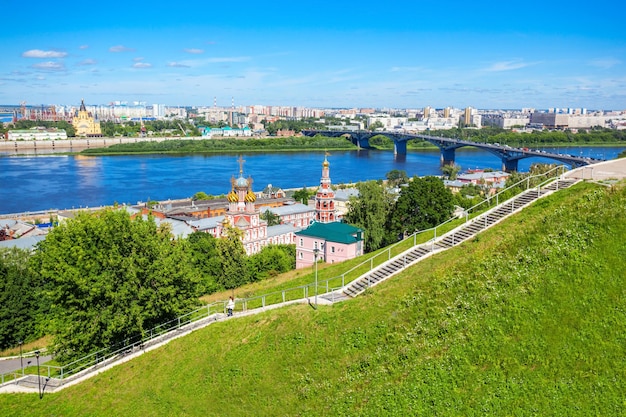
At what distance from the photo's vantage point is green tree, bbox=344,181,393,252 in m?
23.5

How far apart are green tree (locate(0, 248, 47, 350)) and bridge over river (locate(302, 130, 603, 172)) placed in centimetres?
3725

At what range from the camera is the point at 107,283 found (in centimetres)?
1084

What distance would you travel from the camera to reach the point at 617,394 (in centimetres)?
615

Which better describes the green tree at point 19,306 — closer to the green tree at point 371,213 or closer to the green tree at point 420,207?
the green tree at point 371,213

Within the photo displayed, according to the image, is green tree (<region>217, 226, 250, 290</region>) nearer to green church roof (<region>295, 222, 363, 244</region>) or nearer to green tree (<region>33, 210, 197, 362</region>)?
green church roof (<region>295, 222, 363, 244</region>)

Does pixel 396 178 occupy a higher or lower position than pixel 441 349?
lower

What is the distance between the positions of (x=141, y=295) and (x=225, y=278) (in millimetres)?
7572

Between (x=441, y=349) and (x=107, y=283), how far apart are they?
268 inches

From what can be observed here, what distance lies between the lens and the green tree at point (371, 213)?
23.5 metres

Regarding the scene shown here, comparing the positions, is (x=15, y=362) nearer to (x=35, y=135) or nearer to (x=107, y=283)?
(x=107, y=283)

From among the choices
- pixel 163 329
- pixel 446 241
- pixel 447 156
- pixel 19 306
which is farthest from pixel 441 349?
pixel 447 156

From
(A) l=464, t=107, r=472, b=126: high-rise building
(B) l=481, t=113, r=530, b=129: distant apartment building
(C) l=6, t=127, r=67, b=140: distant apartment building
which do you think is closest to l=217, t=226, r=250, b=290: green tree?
(C) l=6, t=127, r=67, b=140: distant apartment building

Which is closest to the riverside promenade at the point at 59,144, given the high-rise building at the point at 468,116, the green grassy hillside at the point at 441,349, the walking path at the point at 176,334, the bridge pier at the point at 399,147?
the bridge pier at the point at 399,147

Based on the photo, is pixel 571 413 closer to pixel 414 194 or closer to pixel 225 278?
pixel 225 278
